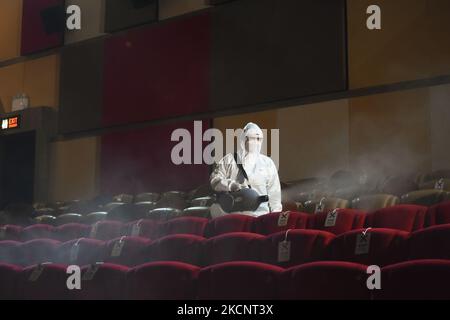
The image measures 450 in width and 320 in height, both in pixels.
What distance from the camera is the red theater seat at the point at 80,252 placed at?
121 cm

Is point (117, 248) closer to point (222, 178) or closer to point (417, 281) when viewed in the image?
point (222, 178)

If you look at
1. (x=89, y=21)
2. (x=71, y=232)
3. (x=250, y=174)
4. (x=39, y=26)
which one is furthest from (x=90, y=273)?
(x=39, y=26)

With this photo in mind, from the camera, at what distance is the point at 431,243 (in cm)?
77

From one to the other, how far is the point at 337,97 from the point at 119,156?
1.00 meters

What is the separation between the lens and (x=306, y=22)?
2166 millimetres

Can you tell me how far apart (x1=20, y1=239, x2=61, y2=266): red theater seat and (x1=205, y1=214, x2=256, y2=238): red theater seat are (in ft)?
1.05

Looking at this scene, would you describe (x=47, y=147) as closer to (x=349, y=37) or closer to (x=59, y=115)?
(x=59, y=115)

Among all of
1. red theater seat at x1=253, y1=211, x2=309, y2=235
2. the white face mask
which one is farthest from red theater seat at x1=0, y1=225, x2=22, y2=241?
red theater seat at x1=253, y1=211, x2=309, y2=235

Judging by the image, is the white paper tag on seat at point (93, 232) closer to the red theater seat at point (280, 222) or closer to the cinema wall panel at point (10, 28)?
the red theater seat at point (280, 222)

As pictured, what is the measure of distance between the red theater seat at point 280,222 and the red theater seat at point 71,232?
0.53m

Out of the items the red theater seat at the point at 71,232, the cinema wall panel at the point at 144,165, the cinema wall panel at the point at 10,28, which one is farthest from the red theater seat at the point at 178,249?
the cinema wall panel at the point at 10,28

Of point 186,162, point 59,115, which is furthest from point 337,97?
point 59,115

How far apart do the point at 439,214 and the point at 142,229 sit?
2.15 feet
